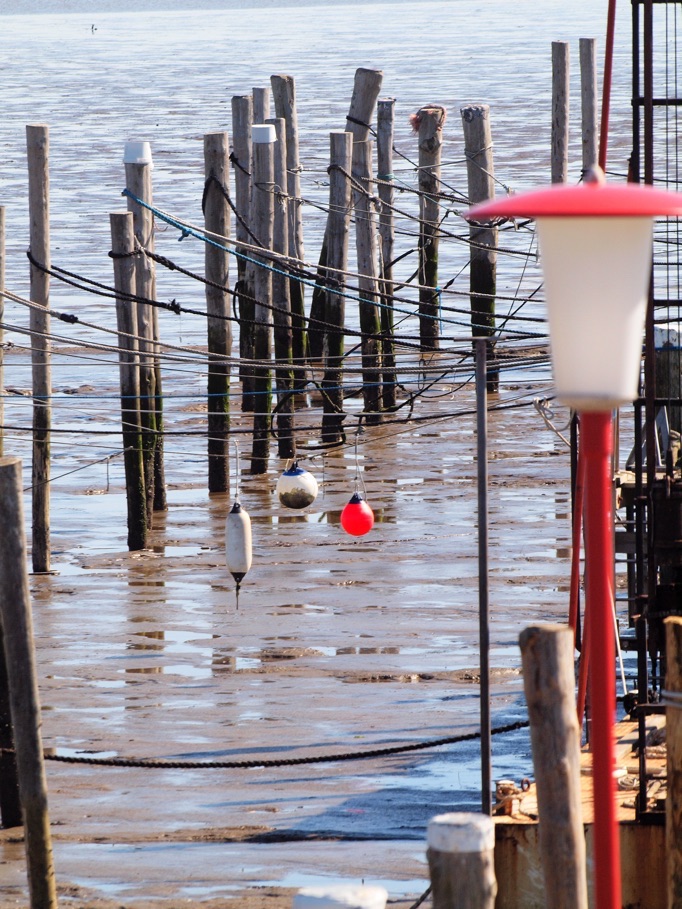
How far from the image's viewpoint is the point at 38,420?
1194 cm

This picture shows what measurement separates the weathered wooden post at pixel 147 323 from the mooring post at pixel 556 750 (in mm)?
7203

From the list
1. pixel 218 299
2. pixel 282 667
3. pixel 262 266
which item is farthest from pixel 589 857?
pixel 262 266

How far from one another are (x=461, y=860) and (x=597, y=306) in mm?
1587

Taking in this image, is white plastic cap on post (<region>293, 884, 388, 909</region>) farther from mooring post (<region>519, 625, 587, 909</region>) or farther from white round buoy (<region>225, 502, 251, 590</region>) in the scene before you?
white round buoy (<region>225, 502, 251, 590</region>)

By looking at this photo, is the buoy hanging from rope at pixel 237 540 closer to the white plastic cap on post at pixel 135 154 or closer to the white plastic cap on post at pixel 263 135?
the white plastic cap on post at pixel 135 154

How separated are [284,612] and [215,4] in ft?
393

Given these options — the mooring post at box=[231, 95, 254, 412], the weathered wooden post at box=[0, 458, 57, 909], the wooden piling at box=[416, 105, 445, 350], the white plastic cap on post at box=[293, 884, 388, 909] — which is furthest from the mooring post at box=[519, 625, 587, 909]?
the wooden piling at box=[416, 105, 445, 350]

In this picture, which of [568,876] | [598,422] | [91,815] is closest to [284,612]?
[91,815]

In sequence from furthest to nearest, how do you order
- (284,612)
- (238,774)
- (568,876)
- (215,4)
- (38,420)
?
(215,4)
(38,420)
(284,612)
(238,774)
(568,876)

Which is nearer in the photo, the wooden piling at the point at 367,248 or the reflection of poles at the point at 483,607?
the reflection of poles at the point at 483,607

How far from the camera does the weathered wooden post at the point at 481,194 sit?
15656mm

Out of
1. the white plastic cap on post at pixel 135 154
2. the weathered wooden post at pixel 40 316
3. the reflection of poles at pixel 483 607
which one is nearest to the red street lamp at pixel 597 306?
the reflection of poles at pixel 483 607

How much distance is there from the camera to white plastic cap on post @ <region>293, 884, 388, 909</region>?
14.4ft

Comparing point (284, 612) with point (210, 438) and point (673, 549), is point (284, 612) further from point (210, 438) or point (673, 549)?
point (673, 549)
